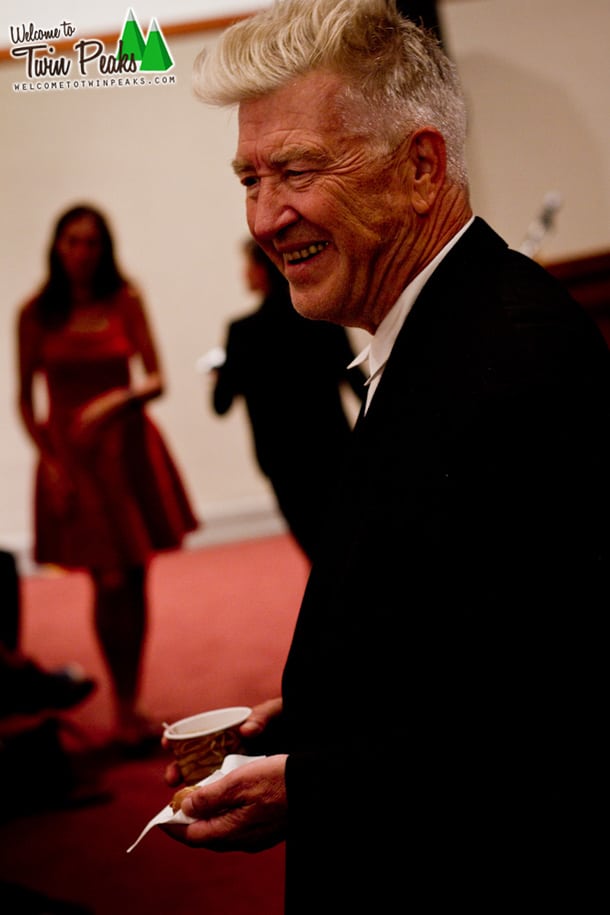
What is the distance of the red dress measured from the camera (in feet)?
10.9

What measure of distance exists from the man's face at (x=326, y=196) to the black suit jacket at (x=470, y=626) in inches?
4.4

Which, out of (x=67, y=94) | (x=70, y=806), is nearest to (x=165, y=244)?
(x=67, y=94)

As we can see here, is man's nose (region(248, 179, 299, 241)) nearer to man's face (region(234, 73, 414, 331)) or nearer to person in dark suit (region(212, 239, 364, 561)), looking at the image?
man's face (region(234, 73, 414, 331))

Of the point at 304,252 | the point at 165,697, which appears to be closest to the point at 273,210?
the point at 304,252

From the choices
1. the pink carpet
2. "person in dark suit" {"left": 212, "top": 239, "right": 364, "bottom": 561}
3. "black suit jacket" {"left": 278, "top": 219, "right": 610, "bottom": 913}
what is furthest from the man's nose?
"person in dark suit" {"left": 212, "top": 239, "right": 364, "bottom": 561}

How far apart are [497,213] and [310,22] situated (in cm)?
481

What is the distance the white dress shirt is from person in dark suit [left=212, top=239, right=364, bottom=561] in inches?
66.8

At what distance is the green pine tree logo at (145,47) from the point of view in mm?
2074

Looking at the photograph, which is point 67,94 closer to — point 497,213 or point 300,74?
point 497,213

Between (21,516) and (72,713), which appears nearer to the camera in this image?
(72,713)

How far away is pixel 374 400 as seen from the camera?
45.6 inches

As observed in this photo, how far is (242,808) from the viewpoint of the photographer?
3.59ft

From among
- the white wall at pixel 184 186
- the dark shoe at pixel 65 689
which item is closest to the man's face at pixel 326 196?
the dark shoe at pixel 65 689

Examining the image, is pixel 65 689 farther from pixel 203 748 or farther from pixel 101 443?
pixel 203 748
